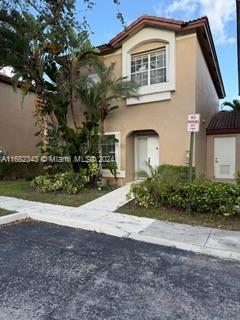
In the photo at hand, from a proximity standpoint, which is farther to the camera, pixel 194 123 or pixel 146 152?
pixel 146 152

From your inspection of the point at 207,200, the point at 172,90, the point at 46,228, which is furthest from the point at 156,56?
the point at 46,228

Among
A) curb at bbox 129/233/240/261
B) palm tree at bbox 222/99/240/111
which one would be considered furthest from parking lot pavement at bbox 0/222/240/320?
palm tree at bbox 222/99/240/111

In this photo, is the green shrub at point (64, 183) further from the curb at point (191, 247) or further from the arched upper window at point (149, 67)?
the curb at point (191, 247)

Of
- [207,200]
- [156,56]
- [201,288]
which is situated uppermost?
[156,56]

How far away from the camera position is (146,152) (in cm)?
1425

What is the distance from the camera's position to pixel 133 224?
7355 millimetres

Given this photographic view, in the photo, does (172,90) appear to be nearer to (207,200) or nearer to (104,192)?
(104,192)

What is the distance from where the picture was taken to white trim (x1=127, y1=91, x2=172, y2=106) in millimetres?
12625

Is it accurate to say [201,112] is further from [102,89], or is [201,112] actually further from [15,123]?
[15,123]

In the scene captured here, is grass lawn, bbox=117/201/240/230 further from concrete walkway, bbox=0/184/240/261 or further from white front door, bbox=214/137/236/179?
white front door, bbox=214/137/236/179

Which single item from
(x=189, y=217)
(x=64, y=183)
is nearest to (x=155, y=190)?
(x=189, y=217)

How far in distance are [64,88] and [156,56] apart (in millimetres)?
4385

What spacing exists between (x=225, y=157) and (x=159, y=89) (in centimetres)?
541

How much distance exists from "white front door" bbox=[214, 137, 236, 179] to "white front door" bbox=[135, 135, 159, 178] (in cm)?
370
